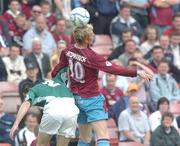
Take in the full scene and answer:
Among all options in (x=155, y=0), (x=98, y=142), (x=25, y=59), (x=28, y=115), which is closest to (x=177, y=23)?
(x=155, y=0)

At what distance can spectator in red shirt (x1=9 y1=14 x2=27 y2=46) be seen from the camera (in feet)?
61.0

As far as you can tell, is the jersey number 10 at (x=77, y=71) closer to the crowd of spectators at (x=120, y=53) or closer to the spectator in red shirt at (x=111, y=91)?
→ the crowd of spectators at (x=120, y=53)

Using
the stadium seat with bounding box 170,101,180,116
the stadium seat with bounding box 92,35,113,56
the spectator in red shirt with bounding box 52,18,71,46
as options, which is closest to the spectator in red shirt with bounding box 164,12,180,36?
the stadium seat with bounding box 92,35,113,56

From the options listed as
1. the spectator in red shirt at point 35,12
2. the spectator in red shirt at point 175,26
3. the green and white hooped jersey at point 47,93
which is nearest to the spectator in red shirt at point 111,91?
the spectator in red shirt at point 35,12

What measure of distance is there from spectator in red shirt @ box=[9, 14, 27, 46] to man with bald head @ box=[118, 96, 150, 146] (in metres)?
3.29

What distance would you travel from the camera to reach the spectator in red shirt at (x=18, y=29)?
18.6m

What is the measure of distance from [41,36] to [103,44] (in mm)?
1328

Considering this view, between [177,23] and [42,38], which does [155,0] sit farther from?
[42,38]

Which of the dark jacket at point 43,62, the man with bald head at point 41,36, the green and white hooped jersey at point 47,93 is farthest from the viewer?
the man with bald head at point 41,36

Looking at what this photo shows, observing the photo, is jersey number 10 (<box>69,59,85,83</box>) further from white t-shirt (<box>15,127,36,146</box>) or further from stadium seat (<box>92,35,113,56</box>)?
stadium seat (<box>92,35,113,56</box>)

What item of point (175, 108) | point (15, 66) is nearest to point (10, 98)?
point (15, 66)

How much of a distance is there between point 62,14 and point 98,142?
8083 millimetres

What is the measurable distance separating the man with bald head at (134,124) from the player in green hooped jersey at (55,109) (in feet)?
13.9

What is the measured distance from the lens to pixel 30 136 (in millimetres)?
14984
